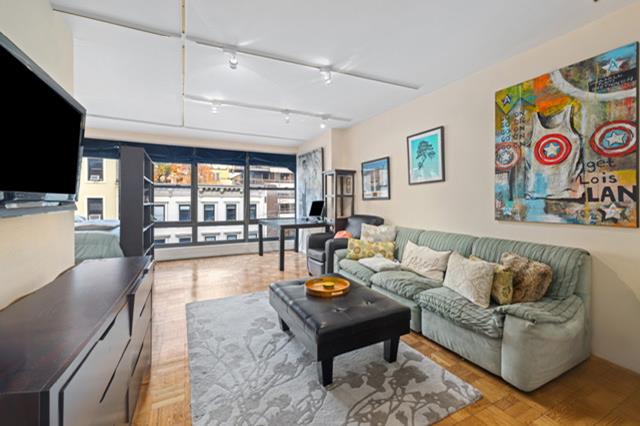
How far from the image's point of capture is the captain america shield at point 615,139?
6.27ft

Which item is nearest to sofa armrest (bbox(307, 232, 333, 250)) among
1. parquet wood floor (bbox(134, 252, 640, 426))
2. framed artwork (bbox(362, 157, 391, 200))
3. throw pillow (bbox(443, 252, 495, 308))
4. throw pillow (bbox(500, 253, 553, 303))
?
framed artwork (bbox(362, 157, 391, 200))

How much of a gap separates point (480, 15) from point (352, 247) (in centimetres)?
258

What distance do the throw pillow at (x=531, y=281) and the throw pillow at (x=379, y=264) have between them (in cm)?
116

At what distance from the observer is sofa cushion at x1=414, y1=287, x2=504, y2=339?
1868mm

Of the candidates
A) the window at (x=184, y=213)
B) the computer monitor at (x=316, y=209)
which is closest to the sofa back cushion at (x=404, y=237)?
the computer monitor at (x=316, y=209)

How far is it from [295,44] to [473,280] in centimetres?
245

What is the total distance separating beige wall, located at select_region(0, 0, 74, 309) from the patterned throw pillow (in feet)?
8.97

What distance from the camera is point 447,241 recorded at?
9.89 feet

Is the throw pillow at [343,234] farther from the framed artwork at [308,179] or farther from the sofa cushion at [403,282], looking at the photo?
the sofa cushion at [403,282]

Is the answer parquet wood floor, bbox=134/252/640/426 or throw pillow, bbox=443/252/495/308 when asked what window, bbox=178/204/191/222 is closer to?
parquet wood floor, bbox=134/252/640/426

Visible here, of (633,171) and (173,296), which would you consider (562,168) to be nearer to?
(633,171)

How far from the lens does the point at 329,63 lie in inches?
107

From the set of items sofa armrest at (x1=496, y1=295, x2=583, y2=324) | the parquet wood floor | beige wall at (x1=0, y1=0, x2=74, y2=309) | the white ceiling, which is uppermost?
the white ceiling

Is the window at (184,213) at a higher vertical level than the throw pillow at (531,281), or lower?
higher
